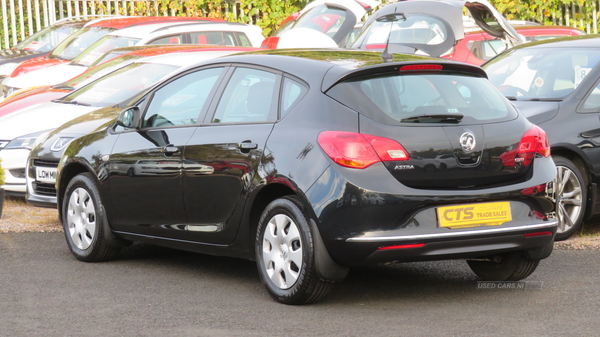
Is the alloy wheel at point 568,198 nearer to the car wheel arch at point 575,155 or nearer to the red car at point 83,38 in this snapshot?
the car wheel arch at point 575,155

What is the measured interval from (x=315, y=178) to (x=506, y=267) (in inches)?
63.4

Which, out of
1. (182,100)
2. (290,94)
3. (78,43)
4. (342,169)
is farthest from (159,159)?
(78,43)

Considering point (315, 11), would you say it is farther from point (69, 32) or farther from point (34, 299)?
point (34, 299)

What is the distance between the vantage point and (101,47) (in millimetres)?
13977

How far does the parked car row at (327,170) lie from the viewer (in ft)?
16.9

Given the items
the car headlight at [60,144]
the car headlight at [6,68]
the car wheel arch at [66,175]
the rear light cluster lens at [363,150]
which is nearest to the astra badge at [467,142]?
the rear light cluster lens at [363,150]

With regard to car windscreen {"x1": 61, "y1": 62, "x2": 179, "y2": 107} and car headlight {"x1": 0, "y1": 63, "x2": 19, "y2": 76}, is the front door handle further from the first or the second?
car headlight {"x1": 0, "y1": 63, "x2": 19, "y2": 76}

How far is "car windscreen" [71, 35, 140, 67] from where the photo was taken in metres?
13.8

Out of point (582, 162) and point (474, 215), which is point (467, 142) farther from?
point (582, 162)

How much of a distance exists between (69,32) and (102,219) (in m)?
11.4

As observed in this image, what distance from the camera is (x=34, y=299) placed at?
19.0 feet

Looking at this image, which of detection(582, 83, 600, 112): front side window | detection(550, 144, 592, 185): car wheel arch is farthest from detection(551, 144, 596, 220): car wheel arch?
detection(582, 83, 600, 112): front side window

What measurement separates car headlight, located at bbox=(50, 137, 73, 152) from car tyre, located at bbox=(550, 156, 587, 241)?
4.25 meters

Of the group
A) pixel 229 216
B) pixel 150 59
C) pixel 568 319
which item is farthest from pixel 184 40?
pixel 568 319
